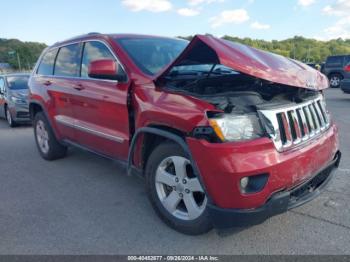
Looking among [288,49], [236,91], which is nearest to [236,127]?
[236,91]

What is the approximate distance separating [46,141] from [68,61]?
151 centimetres

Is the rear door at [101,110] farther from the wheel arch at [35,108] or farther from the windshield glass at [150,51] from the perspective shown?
the wheel arch at [35,108]

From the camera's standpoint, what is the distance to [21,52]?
5622 cm

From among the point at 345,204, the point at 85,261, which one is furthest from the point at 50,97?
the point at 345,204

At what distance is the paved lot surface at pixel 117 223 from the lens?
2.79 m

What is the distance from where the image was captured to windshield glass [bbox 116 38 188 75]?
354 centimetres

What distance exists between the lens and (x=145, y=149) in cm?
322

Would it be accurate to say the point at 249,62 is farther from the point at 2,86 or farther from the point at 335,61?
the point at 335,61

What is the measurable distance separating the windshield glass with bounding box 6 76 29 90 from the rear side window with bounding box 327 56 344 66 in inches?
602

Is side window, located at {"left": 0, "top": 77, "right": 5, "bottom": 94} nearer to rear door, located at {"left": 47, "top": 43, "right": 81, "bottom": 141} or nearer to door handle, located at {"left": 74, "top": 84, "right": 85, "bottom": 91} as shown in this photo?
rear door, located at {"left": 47, "top": 43, "right": 81, "bottom": 141}

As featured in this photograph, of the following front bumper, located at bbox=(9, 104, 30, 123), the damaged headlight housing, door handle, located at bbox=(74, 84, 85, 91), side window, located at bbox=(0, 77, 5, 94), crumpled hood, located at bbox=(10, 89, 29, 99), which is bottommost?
front bumper, located at bbox=(9, 104, 30, 123)

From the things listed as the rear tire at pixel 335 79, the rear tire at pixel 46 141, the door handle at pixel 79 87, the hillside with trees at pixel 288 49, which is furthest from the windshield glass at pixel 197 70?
the hillside with trees at pixel 288 49

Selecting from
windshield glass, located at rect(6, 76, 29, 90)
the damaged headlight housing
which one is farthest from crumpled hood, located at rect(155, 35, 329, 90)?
windshield glass, located at rect(6, 76, 29, 90)

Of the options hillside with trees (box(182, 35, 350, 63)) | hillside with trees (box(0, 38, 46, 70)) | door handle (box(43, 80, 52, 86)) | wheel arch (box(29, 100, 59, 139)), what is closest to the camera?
door handle (box(43, 80, 52, 86))
